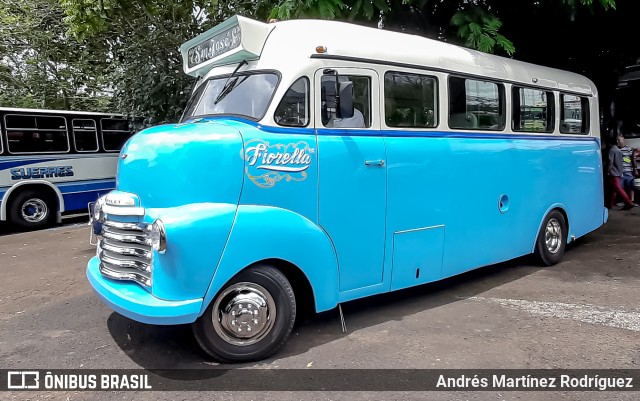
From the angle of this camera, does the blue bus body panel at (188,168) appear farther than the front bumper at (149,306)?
Yes

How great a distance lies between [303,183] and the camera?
12.8 feet

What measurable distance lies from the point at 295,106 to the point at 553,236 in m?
4.62

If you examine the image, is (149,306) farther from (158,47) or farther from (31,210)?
(31,210)

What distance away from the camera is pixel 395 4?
717 cm

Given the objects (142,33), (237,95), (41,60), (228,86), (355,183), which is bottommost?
(355,183)

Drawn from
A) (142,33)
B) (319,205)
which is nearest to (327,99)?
(319,205)

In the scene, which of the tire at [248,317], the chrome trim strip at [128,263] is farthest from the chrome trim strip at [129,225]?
the tire at [248,317]

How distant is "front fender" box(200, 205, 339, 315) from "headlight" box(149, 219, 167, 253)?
1.39 feet

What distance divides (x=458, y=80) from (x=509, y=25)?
4363 millimetres

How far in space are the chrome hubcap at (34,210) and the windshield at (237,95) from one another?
27.6 feet

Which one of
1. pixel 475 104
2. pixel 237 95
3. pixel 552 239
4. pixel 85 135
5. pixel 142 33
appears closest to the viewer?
pixel 237 95

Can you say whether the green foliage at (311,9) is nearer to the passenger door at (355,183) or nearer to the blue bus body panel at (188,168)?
the passenger door at (355,183)

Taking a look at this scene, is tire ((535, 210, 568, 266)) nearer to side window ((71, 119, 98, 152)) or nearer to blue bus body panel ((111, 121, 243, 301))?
blue bus body panel ((111, 121, 243, 301))

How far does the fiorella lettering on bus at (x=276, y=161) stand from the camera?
364 cm
